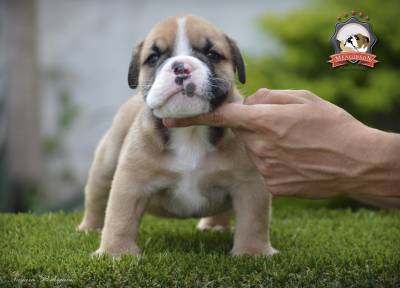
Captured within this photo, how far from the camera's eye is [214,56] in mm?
3316

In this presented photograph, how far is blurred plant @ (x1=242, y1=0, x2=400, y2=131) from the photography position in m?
5.87

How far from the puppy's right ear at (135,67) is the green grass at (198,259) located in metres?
0.88

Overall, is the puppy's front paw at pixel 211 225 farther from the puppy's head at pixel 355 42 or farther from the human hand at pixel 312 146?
the puppy's head at pixel 355 42

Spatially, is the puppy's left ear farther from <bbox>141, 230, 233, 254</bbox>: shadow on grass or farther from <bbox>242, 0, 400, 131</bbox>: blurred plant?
<bbox>242, 0, 400, 131</bbox>: blurred plant

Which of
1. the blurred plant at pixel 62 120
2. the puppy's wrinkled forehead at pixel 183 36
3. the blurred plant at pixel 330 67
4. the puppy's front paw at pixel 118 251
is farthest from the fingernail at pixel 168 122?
the blurred plant at pixel 62 120

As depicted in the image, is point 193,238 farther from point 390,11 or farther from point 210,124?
point 390,11

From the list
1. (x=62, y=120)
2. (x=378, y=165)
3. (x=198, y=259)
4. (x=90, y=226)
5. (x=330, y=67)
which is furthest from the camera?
(x=62, y=120)

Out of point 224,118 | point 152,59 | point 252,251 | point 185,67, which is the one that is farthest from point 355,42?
point 252,251

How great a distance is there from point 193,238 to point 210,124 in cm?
102

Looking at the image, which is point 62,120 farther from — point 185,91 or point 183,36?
point 185,91

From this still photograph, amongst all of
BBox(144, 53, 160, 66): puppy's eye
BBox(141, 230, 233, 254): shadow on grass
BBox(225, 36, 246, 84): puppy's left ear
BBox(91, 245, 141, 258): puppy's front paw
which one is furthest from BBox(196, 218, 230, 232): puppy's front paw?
BBox(144, 53, 160, 66): puppy's eye

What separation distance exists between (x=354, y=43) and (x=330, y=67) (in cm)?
285

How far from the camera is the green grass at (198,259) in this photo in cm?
284

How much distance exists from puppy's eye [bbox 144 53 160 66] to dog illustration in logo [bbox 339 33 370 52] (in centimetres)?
90
